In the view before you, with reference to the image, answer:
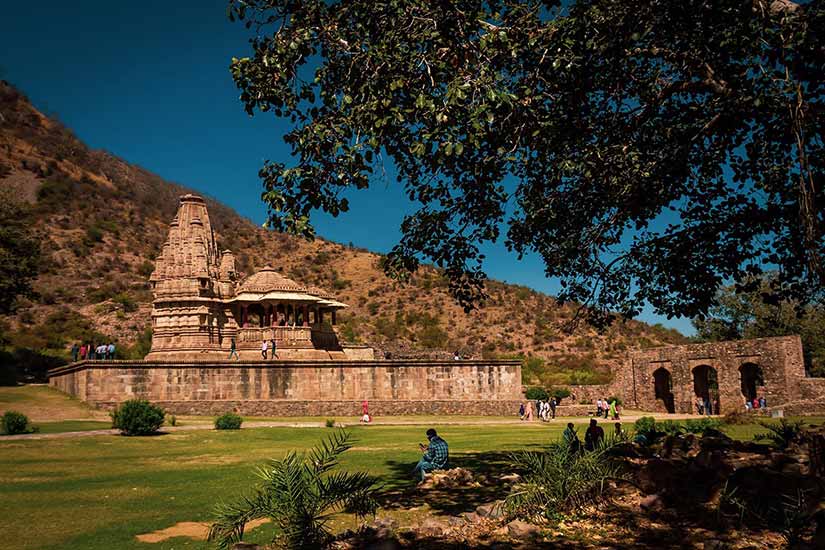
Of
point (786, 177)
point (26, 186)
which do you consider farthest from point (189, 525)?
point (26, 186)

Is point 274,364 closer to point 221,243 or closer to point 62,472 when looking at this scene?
point 62,472

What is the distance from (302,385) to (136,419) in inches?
518

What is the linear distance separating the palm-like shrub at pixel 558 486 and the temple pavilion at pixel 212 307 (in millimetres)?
27553

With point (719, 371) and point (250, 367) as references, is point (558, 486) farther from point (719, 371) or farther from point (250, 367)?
point (719, 371)

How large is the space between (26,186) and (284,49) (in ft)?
241

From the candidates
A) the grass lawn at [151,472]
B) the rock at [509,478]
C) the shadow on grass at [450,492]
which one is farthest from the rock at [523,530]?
the rock at [509,478]

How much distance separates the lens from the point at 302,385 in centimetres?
3209

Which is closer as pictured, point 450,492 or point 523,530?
point 523,530

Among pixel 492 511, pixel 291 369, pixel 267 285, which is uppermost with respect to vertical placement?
pixel 267 285

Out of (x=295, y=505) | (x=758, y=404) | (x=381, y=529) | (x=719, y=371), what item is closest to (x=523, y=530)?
(x=381, y=529)

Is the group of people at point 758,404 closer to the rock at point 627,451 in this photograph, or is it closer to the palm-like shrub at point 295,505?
the rock at point 627,451

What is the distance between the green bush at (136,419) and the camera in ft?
63.2

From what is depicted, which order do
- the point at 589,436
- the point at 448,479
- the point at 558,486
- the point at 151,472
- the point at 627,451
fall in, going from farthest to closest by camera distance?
the point at 151,472 < the point at 589,436 < the point at 627,451 < the point at 448,479 < the point at 558,486

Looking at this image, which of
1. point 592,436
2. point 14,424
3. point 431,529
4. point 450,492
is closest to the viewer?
point 431,529
